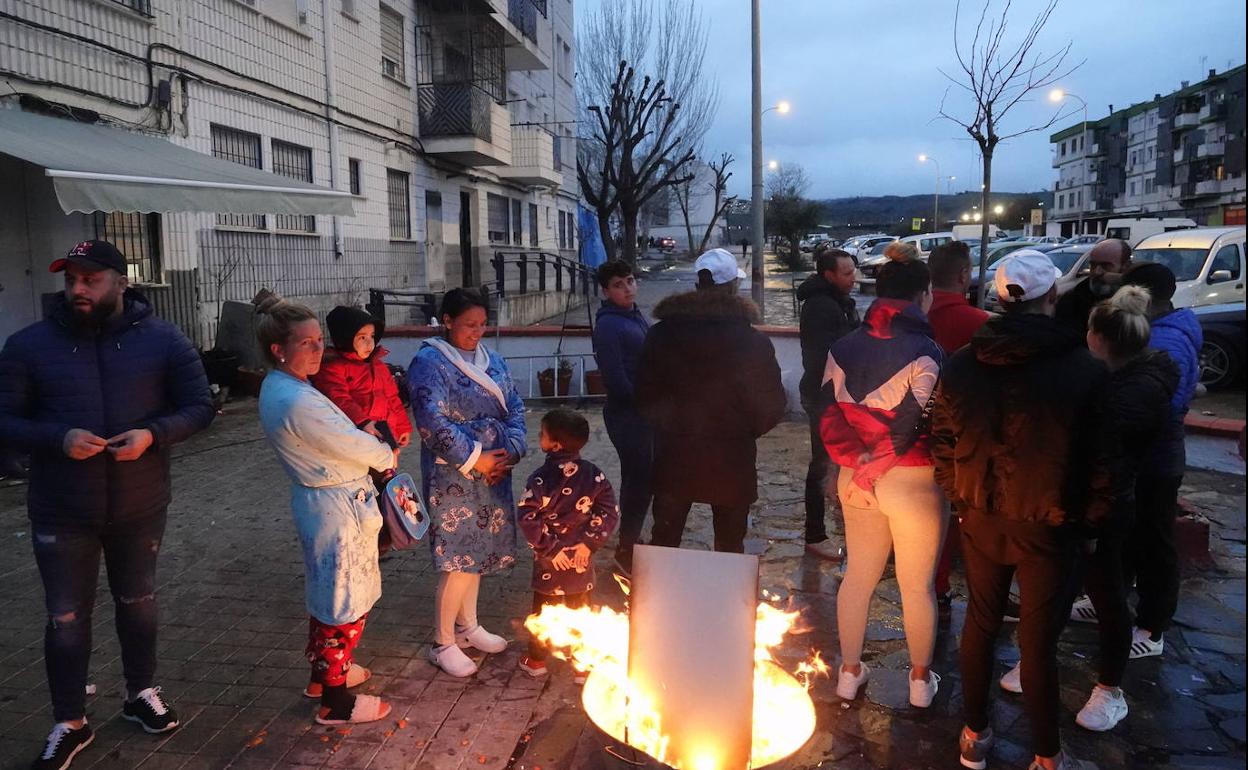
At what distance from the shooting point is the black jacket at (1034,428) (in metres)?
2.88

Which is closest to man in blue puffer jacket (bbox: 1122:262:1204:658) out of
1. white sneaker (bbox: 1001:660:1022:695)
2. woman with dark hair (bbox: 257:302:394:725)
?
white sneaker (bbox: 1001:660:1022:695)

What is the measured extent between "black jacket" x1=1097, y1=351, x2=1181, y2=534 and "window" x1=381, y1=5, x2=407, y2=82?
16136mm

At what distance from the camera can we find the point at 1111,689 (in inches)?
139

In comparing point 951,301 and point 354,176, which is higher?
point 354,176

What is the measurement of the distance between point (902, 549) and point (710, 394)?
1117 mm

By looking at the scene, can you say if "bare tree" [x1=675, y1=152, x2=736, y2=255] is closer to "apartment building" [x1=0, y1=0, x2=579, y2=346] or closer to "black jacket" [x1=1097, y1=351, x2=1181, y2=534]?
"apartment building" [x1=0, y1=0, x2=579, y2=346]

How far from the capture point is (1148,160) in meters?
74.6

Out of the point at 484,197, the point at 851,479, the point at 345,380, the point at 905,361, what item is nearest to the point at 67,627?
the point at 345,380

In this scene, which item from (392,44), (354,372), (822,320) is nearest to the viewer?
(354,372)

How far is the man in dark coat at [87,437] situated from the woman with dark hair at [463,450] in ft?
3.13

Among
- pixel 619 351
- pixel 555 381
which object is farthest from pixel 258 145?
pixel 619 351

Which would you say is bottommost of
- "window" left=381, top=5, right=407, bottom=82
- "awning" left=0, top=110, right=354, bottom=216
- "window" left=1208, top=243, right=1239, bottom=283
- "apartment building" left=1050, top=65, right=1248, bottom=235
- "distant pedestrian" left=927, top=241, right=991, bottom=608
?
"distant pedestrian" left=927, top=241, right=991, bottom=608

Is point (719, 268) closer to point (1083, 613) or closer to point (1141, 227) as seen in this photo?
point (1083, 613)

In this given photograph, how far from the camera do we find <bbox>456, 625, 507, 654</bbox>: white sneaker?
420 cm
